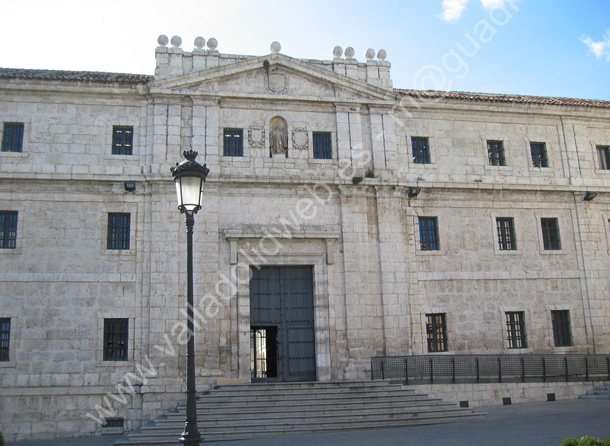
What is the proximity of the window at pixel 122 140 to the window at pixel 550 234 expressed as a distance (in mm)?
16477

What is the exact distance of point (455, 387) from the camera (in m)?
20.8

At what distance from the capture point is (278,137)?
73.7 feet

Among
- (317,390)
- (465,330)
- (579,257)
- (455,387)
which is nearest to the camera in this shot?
(317,390)

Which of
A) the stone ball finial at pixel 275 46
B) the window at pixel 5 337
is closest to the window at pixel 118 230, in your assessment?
the window at pixel 5 337

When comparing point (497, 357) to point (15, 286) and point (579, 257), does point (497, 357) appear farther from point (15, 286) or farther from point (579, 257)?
point (15, 286)

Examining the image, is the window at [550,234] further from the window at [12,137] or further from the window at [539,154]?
the window at [12,137]

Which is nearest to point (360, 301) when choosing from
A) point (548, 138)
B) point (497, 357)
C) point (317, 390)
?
point (317, 390)

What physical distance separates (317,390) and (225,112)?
10.7m

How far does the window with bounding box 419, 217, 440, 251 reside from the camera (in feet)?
75.4

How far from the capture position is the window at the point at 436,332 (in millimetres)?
22141

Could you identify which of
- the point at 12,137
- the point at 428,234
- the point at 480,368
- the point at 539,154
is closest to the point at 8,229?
the point at 12,137

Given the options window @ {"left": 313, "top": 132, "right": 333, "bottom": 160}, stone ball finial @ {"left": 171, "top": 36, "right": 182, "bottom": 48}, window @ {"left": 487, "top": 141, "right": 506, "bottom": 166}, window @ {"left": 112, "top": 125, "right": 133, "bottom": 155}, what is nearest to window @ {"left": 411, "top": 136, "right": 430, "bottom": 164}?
window @ {"left": 487, "top": 141, "right": 506, "bottom": 166}

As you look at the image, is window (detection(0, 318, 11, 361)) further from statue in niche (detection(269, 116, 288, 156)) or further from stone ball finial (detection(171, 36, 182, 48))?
stone ball finial (detection(171, 36, 182, 48))

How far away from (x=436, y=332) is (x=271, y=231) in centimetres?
729
